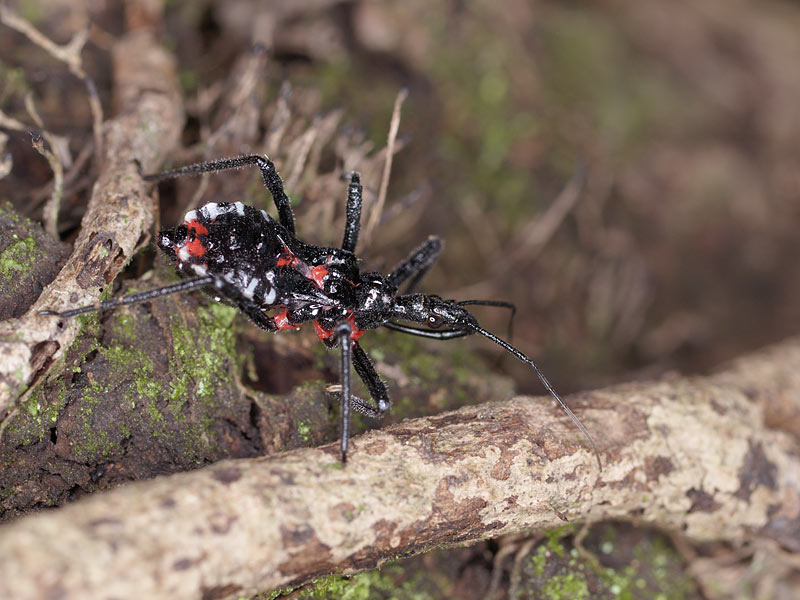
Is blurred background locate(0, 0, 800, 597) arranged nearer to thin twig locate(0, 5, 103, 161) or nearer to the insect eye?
thin twig locate(0, 5, 103, 161)

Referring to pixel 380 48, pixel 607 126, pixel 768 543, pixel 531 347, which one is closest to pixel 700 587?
pixel 768 543

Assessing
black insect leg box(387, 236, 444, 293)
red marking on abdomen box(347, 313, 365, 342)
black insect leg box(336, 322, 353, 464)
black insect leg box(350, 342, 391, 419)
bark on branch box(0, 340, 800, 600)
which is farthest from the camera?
black insect leg box(387, 236, 444, 293)

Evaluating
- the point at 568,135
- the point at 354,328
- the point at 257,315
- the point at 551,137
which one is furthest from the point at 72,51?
the point at 568,135

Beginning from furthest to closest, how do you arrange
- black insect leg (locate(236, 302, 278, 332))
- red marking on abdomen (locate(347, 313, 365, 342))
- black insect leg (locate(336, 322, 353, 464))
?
red marking on abdomen (locate(347, 313, 365, 342)), black insect leg (locate(236, 302, 278, 332)), black insect leg (locate(336, 322, 353, 464))

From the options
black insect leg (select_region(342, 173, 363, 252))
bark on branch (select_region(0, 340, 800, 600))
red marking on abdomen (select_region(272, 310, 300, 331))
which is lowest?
bark on branch (select_region(0, 340, 800, 600))

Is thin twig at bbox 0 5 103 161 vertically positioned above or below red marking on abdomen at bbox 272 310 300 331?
above

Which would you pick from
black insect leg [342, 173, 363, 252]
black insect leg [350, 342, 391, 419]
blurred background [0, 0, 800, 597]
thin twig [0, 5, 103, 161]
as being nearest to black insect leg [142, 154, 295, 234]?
black insect leg [342, 173, 363, 252]

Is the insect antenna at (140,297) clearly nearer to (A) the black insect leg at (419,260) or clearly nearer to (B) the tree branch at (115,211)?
(B) the tree branch at (115,211)
